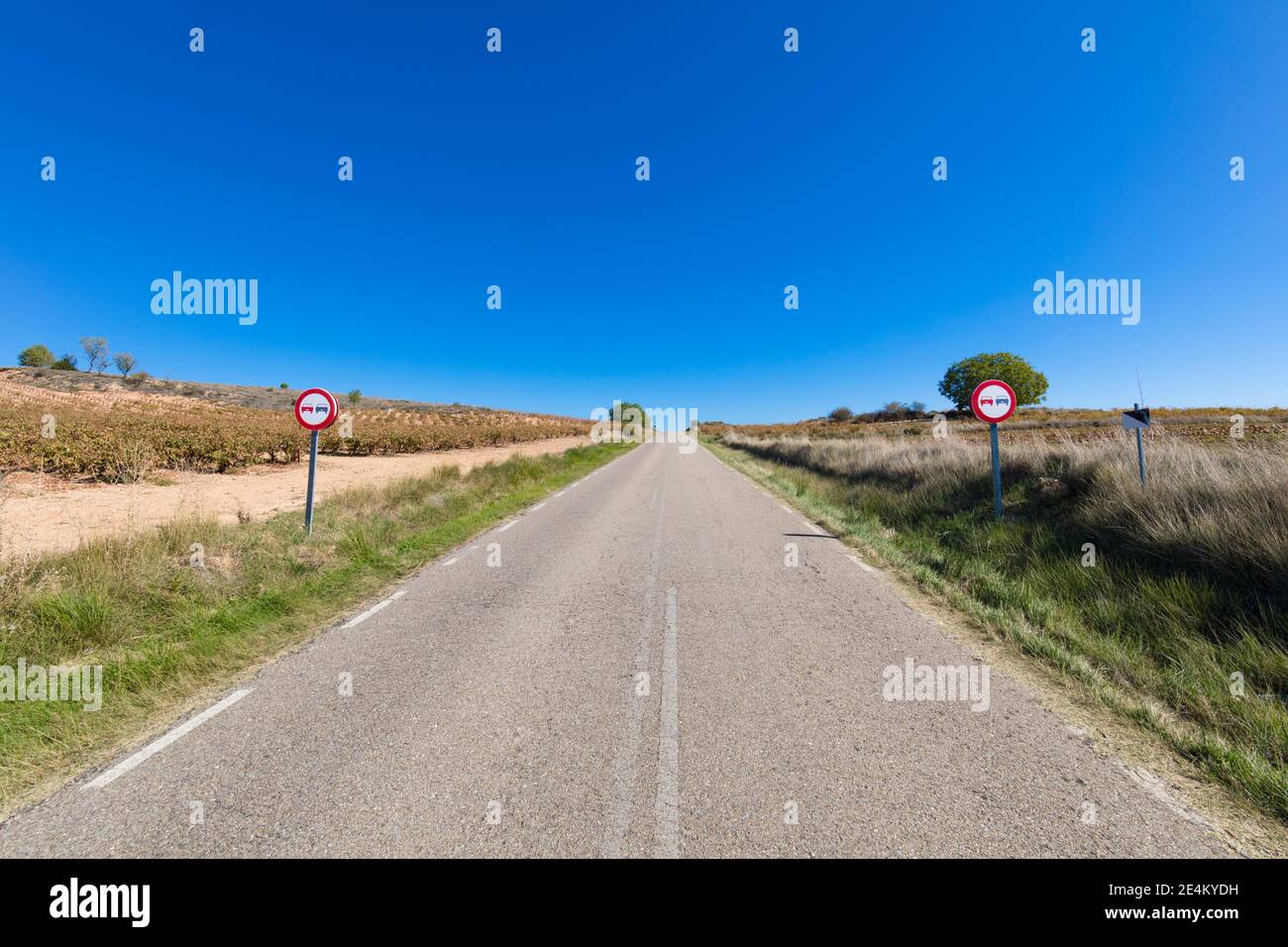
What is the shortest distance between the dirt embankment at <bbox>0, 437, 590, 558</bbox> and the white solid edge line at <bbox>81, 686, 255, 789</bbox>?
3948 millimetres

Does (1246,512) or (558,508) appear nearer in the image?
(1246,512)

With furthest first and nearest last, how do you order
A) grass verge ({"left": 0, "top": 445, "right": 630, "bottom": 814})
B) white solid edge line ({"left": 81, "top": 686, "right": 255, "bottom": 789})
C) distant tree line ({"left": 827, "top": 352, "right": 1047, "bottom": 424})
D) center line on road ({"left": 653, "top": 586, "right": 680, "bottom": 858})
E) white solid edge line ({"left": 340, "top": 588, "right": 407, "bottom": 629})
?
distant tree line ({"left": 827, "top": 352, "right": 1047, "bottom": 424}) → white solid edge line ({"left": 340, "top": 588, "right": 407, "bottom": 629}) → grass verge ({"left": 0, "top": 445, "right": 630, "bottom": 814}) → white solid edge line ({"left": 81, "top": 686, "right": 255, "bottom": 789}) → center line on road ({"left": 653, "top": 586, "right": 680, "bottom": 858})

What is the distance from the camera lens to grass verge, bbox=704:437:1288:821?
299 centimetres

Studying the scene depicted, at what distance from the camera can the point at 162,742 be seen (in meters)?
2.90

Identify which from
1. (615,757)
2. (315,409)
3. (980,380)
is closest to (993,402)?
(615,757)

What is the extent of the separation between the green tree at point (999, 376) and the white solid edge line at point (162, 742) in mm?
76911

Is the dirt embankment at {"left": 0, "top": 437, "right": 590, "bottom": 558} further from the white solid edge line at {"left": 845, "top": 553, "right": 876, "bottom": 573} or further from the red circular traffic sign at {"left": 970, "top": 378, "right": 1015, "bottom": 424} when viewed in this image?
the red circular traffic sign at {"left": 970, "top": 378, "right": 1015, "bottom": 424}

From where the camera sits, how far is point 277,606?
500 cm

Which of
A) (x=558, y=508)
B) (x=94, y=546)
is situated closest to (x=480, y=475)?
(x=558, y=508)

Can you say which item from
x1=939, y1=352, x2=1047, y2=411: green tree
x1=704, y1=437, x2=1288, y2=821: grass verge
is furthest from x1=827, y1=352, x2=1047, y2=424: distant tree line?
x1=704, y1=437, x2=1288, y2=821: grass verge

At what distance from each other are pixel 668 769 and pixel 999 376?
264ft

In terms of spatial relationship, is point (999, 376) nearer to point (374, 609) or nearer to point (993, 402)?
point (993, 402)

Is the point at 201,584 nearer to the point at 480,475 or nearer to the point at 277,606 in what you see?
the point at 277,606
